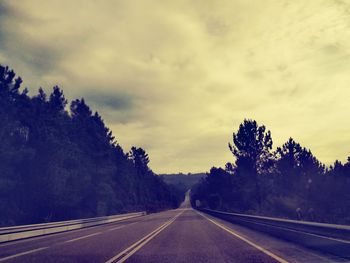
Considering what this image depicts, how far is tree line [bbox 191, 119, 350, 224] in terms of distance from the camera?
167 feet

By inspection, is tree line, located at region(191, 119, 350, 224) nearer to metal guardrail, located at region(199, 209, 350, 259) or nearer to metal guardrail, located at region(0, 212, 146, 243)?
metal guardrail, located at region(0, 212, 146, 243)

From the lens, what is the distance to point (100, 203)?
54.9m

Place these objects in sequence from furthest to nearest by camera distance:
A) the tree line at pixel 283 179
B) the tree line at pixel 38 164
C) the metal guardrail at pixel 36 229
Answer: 1. the tree line at pixel 283 179
2. the tree line at pixel 38 164
3. the metal guardrail at pixel 36 229

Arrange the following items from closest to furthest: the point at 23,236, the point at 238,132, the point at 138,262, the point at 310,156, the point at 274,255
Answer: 1. the point at 138,262
2. the point at 274,255
3. the point at 23,236
4. the point at 238,132
5. the point at 310,156

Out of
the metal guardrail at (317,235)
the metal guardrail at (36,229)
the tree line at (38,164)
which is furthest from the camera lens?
the tree line at (38,164)

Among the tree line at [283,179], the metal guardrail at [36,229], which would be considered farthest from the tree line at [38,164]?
the tree line at [283,179]

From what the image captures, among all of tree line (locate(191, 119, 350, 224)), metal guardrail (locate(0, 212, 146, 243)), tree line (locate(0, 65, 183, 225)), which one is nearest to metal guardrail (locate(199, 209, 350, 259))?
metal guardrail (locate(0, 212, 146, 243))

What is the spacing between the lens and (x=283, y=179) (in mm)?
72500

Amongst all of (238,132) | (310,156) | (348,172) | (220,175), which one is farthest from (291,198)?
(220,175)

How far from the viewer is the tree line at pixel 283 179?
167ft

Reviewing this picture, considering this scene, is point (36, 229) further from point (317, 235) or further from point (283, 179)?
point (283, 179)

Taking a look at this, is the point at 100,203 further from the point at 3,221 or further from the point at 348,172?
the point at 348,172

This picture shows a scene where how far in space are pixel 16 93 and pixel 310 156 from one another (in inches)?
2443

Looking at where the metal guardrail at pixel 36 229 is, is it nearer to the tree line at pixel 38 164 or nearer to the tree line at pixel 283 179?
the tree line at pixel 38 164
